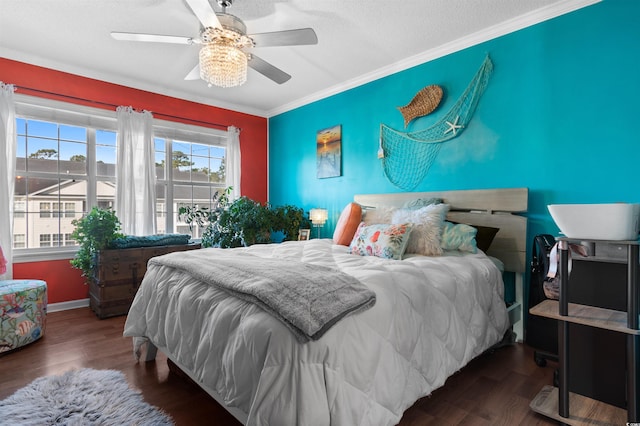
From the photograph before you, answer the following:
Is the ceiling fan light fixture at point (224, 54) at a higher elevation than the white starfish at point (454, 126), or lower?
higher

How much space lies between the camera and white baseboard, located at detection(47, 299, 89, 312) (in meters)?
3.44

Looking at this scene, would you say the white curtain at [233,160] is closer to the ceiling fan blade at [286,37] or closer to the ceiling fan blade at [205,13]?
the ceiling fan blade at [286,37]

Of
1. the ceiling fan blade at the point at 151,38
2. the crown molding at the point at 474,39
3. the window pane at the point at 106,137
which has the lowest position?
the window pane at the point at 106,137

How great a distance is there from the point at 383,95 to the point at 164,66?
2333 mm

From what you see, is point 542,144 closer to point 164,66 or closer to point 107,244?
point 164,66

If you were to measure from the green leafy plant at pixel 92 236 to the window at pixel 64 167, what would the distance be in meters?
0.43

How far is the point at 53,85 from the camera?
11.3ft

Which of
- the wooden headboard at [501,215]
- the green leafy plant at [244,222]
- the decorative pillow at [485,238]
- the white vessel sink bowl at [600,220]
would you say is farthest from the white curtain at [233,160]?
the white vessel sink bowl at [600,220]

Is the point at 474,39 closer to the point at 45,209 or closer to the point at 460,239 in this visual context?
the point at 460,239

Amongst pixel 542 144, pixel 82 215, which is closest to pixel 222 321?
pixel 542 144

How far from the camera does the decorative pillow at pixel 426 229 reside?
2.35 m

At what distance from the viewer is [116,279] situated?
3346 millimetres

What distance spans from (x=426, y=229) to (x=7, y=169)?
3.86 meters

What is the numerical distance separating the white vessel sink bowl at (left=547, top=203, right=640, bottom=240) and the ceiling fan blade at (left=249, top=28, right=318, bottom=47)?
5.47 ft
